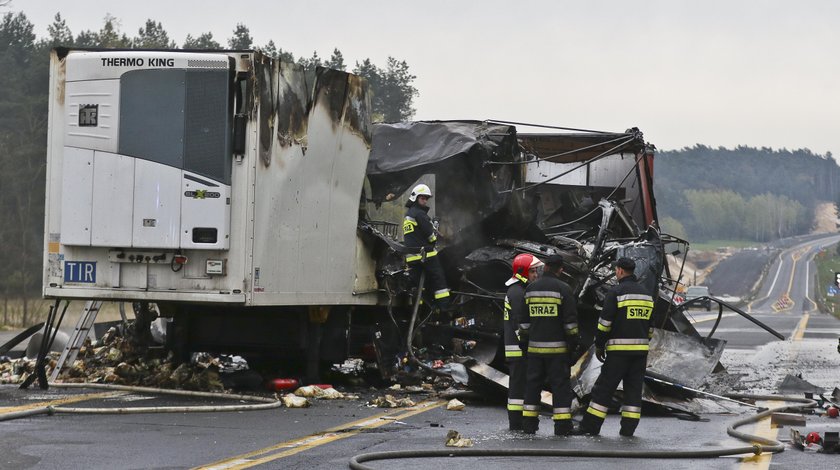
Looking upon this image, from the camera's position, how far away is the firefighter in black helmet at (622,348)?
9.82 metres

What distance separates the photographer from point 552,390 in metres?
9.95

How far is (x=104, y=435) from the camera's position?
8711 millimetres

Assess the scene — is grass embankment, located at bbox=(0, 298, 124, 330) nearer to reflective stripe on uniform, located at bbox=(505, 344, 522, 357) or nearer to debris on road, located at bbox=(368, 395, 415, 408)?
debris on road, located at bbox=(368, 395, 415, 408)

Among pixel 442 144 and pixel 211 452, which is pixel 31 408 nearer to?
pixel 211 452

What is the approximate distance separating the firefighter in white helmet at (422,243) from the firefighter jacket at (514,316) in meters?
2.88

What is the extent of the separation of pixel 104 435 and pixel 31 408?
1908 mm

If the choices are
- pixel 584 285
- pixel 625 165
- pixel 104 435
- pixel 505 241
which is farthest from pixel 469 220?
pixel 104 435

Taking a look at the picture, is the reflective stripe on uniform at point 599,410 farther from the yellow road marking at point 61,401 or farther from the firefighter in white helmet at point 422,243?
the yellow road marking at point 61,401

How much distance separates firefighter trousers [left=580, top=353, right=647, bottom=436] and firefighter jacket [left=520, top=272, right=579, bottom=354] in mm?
364

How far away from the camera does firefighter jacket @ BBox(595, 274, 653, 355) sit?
9883 mm

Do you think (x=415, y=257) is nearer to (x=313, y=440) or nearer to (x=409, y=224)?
(x=409, y=224)

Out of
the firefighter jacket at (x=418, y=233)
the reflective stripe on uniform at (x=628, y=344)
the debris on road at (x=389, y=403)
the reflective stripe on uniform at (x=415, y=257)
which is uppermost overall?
→ the firefighter jacket at (x=418, y=233)

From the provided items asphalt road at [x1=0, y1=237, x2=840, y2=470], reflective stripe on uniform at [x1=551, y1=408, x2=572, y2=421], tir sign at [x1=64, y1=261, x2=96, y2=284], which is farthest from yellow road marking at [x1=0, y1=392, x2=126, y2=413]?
reflective stripe on uniform at [x1=551, y1=408, x2=572, y2=421]

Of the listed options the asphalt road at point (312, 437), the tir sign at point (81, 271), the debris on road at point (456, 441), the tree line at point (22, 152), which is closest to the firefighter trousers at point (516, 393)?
the asphalt road at point (312, 437)
